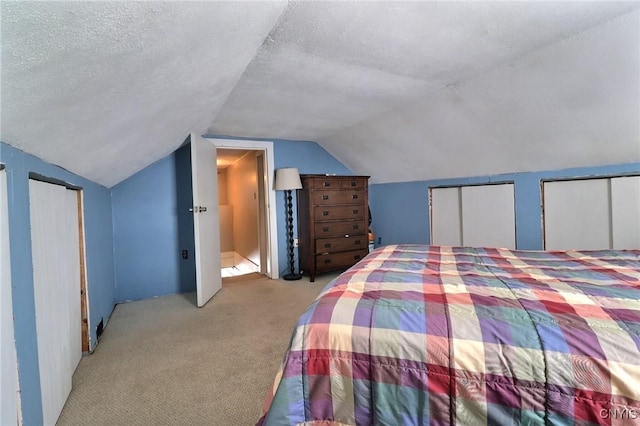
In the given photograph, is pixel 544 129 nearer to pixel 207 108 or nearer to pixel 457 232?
pixel 457 232

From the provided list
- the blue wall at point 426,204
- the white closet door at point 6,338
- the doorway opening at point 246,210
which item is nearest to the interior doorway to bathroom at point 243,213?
the doorway opening at point 246,210

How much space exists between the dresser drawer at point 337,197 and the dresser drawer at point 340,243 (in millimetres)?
465

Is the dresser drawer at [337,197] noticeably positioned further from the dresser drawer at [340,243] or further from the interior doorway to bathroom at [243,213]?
the interior doorway to bathroom at [243,213]

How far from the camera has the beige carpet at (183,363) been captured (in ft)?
5.14

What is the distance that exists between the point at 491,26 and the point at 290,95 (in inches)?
61.2

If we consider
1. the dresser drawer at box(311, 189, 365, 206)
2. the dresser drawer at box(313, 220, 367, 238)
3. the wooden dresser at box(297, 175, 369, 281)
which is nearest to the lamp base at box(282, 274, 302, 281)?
the wooden dresser at box(297, 175, 369, 281)

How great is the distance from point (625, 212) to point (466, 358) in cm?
272

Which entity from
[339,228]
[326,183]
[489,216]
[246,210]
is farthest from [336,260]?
[246,210]

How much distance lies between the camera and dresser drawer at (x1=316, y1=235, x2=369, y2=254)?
3961 millimetres

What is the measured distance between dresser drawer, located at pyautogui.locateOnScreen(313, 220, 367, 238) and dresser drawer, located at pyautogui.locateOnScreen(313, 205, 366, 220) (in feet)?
0.25

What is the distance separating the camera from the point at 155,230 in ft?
11.5

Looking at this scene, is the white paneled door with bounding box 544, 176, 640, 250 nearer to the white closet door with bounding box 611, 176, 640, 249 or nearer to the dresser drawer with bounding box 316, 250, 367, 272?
the white closet door with bounding box 611, 176, 640, 249

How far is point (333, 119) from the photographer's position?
11.4ft

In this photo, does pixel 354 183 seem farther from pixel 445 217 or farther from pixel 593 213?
pixel 593 213
